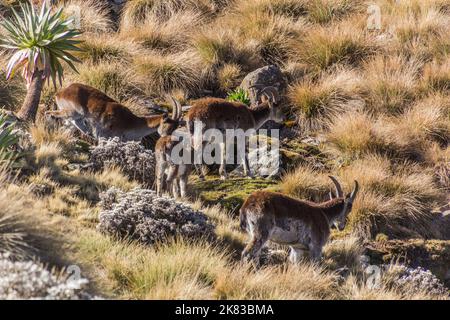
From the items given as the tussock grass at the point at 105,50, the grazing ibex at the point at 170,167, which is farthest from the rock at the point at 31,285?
the tussock grass at the point at 105,50

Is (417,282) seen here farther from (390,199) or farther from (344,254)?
(390,199)

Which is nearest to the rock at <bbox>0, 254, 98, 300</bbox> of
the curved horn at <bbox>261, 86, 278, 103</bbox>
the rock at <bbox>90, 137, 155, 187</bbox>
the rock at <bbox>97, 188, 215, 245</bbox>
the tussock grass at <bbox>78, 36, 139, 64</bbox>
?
the rock at <bbox>97, 188, 215, 245</bbox>

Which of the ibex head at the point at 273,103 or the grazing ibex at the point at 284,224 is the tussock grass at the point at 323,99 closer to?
the ibex head at the point at 273,103

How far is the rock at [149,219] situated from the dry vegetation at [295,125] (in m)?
0.22

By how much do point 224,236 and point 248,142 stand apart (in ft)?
11.7

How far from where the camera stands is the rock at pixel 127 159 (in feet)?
42.3

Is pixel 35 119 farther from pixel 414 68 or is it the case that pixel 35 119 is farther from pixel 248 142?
pixel 414 68

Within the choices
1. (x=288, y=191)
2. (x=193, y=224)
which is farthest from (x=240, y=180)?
(x=193, y=224)

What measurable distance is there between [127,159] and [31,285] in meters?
5.67

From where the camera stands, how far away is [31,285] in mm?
7352

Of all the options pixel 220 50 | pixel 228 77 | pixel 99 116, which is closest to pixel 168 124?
pixel 99 116

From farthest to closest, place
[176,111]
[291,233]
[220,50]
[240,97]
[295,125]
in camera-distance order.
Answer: [220,50]
[295,125]
[240,97]
[176,111]
[291,233]

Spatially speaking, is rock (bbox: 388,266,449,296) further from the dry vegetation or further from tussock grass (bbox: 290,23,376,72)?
tussock grass (bbox: 290,23,376,72)
